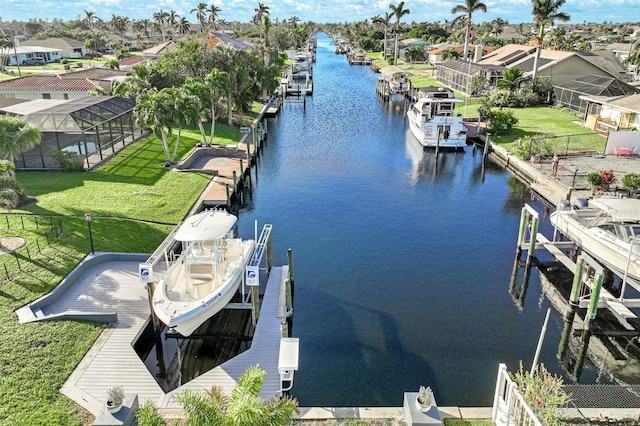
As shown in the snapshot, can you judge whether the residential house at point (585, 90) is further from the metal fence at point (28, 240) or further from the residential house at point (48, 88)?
the residential house at point (48, 88)

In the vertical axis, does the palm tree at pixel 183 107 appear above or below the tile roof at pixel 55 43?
below

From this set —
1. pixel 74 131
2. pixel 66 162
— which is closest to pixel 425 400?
pixel 66 162

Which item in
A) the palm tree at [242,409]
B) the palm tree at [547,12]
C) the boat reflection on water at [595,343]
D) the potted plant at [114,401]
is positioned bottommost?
the boat reflection on water at [595,343]

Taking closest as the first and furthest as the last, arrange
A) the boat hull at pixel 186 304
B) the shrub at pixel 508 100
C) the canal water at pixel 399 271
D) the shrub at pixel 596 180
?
the boat hull at pixel 186 304
the canal water at pixel 399 271
the shrub at pixel 596 180
the shrub at pixel 508 100

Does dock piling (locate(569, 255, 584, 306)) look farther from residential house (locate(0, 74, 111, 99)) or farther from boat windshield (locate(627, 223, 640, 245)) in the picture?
residential house (locate(0, 74, 111, 99))

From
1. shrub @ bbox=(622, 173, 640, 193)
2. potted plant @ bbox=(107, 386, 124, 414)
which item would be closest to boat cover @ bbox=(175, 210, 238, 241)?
potted plant @ bbox=(107, 386, 124, 414)

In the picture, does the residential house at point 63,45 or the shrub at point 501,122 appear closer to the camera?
the shrub at point 501,122

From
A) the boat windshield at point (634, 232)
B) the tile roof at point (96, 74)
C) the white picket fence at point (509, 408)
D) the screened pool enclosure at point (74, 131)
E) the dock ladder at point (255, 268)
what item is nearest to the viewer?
the white picket fence at point (509, 408)

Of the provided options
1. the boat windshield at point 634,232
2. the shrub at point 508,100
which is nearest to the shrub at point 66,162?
the boat windshield at point 634,232
